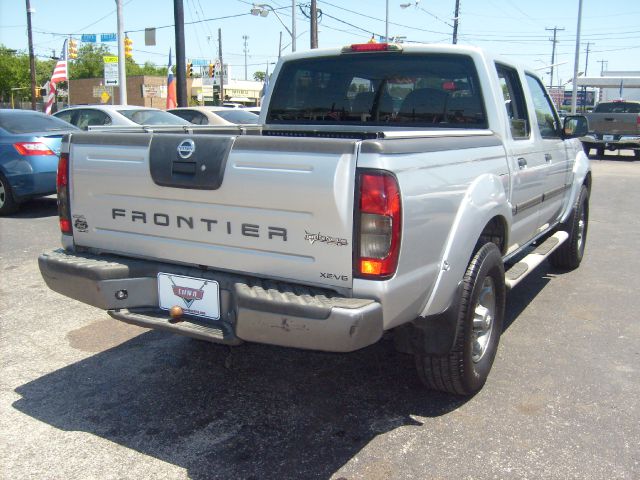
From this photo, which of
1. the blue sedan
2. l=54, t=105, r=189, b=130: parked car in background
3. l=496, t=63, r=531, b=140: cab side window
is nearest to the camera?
l=496, t=63, r=531, b=140: cab side window

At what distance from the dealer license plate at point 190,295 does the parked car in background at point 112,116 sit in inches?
324

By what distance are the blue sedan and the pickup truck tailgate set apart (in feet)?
20.1

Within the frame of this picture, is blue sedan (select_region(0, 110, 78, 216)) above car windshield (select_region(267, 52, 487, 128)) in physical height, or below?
below

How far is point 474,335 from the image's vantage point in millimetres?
3574

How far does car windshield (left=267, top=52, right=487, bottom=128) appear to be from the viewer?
4.17 meters

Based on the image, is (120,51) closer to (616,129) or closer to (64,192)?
(616,129)

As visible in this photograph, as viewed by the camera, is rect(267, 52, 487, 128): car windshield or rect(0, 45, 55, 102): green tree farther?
rect(0, 45, 55, 102): green tree

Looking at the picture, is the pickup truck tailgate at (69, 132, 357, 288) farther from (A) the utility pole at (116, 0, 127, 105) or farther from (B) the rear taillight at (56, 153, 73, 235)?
(A) the utility pole at (116, 0, 127, 105)

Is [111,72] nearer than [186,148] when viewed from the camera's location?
No

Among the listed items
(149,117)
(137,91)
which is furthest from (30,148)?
(137,91)

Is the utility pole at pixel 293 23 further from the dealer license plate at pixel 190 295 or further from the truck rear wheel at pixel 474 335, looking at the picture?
the dealer license plate at pixel 190 295

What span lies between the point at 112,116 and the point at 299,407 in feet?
28.5

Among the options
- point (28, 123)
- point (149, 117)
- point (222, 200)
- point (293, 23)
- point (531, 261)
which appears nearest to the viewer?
point (222, 200)

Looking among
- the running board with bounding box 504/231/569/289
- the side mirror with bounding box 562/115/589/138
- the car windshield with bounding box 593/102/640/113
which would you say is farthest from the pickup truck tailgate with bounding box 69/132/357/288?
the car windshield with bounding box 593/102/640/113
